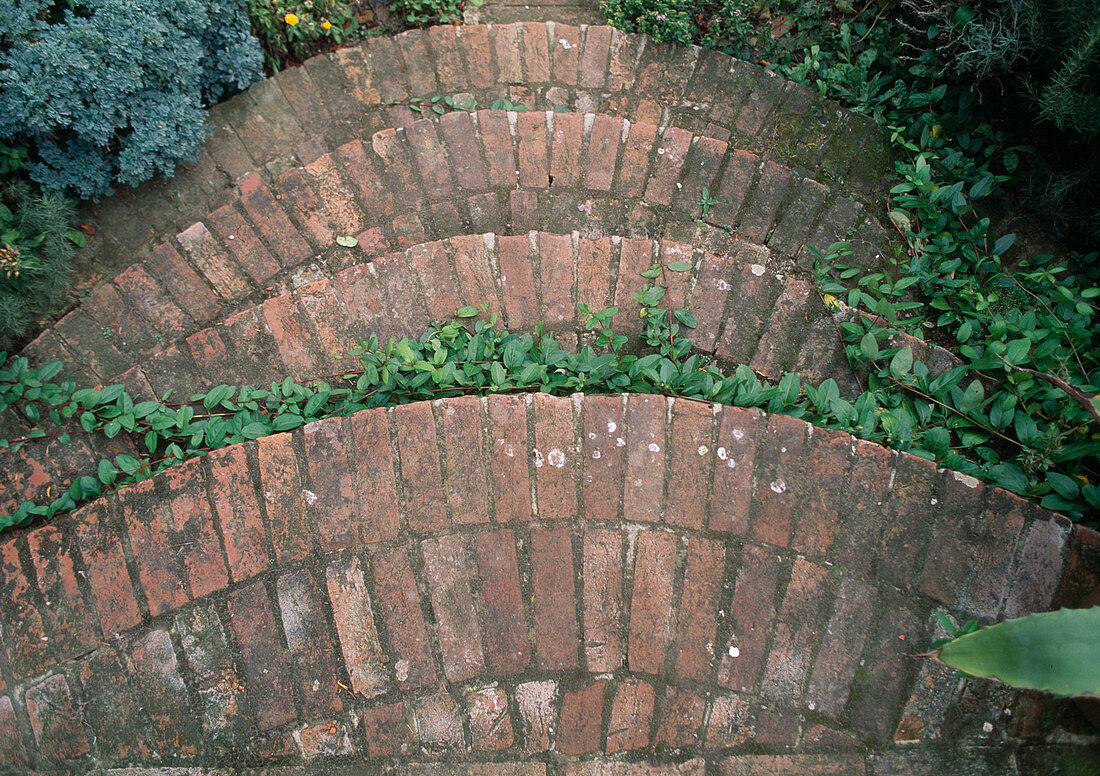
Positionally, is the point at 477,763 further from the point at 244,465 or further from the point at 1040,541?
the point at 1040,541

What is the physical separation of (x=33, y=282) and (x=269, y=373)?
0.99 meters

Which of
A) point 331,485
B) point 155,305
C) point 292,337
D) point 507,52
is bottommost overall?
point 331,485

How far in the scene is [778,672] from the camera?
166cm

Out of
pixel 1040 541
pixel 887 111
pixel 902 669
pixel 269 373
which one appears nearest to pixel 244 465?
pixel 269 373

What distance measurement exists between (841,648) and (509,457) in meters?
1.02

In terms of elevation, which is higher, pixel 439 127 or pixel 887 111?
pixel 439 127

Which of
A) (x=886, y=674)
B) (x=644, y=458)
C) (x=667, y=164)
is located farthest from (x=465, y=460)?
(x=667, y=164)

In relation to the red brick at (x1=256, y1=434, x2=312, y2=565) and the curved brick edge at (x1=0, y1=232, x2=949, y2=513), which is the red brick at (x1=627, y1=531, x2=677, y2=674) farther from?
the red brick at (x1=256, y1=434, x2=312, y2=565)

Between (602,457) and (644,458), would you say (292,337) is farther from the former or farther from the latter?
(644,458)

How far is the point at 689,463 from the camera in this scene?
1775mm

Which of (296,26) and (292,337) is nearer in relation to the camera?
(292,337)

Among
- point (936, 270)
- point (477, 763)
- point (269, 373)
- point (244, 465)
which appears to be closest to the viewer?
point (477, 763)

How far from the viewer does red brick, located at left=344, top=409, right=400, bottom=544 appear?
174cm

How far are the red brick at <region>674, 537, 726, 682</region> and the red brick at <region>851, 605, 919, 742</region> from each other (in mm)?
400
